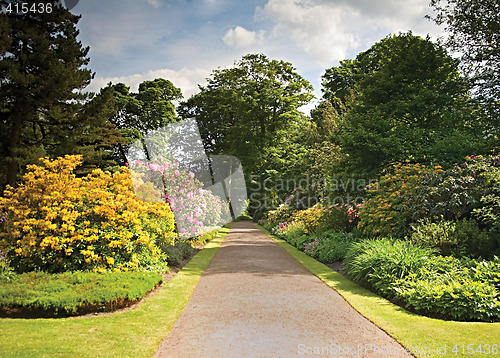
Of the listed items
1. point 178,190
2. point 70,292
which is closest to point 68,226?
point 70,292

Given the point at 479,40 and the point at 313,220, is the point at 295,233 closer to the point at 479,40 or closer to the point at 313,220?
the point at 313,220

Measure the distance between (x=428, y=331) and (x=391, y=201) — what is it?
6.26 m

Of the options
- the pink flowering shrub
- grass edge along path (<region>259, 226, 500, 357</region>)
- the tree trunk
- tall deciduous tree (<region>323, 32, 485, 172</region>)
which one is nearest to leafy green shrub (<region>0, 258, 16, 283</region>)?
the pink flowering shrub

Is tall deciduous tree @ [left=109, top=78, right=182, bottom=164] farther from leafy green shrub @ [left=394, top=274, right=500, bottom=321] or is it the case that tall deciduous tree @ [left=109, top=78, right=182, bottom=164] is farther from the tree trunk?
leafy green shrub @ [left=394, top=274, right=500, bottom=321]

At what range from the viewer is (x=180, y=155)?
34625 millimetres

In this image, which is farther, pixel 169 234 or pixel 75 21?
pixel 75 21

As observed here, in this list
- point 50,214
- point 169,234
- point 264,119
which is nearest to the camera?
point 50,214

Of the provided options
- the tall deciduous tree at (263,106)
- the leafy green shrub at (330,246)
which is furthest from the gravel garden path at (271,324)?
the tall deciduous tree at (263,106)

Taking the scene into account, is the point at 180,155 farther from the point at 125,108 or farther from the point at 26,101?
the point at 26,101

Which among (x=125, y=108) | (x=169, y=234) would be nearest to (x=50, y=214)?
(x=169, y=234)

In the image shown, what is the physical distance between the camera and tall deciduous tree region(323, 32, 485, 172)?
1238 centimetres

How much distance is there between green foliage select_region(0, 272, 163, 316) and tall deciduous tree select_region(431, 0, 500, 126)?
13.8m

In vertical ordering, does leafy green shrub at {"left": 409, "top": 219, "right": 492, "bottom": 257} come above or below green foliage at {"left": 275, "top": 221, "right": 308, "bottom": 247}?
above

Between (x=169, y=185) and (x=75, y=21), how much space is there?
449 inches
